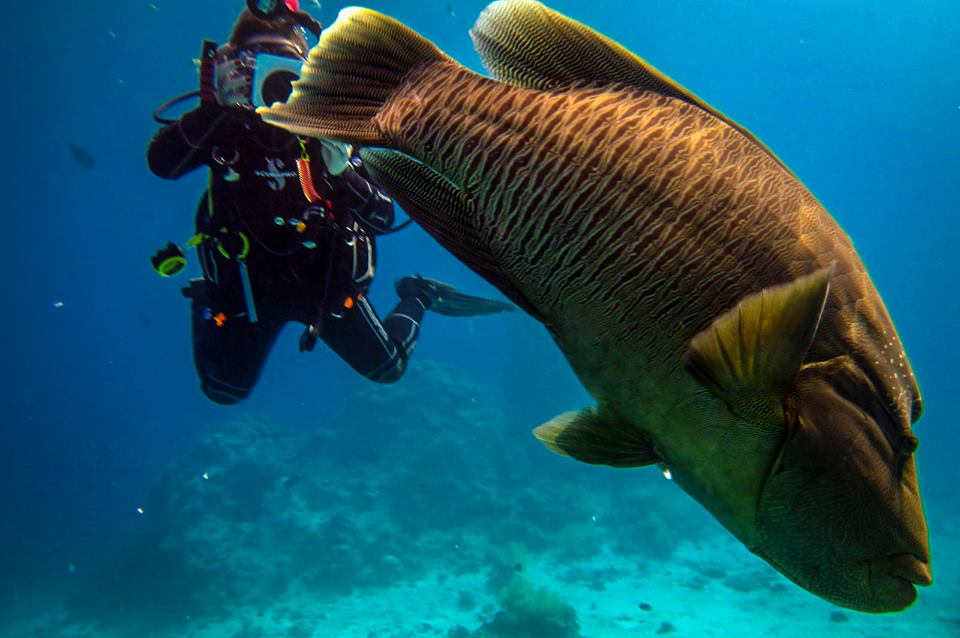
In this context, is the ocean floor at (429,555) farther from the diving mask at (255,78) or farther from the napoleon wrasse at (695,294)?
the napoleon wrasse at (695,294)

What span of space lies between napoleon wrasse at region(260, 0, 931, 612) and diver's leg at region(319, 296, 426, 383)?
4.87 metres

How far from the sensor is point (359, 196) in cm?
476

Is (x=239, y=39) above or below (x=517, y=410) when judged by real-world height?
above

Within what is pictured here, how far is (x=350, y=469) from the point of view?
2212 centimetres

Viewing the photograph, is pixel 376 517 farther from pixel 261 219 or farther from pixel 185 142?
pixel 185 142

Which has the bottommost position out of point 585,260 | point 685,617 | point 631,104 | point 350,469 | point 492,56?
point 350,469

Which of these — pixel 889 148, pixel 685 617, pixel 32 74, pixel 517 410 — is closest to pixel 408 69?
pixel 685 617

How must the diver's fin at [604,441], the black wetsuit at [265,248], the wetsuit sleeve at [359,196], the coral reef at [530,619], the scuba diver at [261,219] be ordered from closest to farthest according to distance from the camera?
the diver's fin at [604,441] → the scuba diver at [261,219] → the black wetsuit at [265,248] → the wetsuit sleeve at [359,196] → the coral reef at [530,619]

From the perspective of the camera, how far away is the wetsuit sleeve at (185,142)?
161 inches

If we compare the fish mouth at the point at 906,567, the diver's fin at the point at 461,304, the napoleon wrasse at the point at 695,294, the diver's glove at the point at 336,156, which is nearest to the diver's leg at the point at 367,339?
the diver's fin at the point at 461,304

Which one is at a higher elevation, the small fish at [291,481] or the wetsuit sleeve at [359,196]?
the wetsuit sleeve at [359,196]

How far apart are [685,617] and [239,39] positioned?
16.1 meters

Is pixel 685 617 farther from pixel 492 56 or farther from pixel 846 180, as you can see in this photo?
pixel 846 180

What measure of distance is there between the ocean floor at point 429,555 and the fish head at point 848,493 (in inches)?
485
